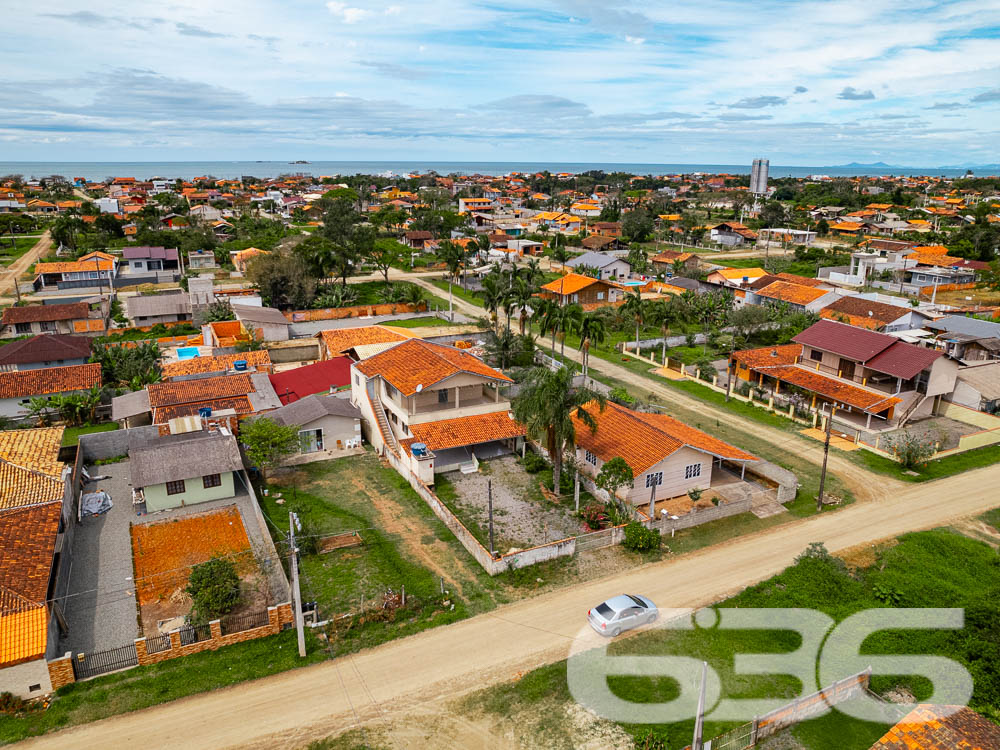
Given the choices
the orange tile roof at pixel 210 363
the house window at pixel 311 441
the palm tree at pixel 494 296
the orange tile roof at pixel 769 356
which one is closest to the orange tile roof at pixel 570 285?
the palm tree at pixel 494 296

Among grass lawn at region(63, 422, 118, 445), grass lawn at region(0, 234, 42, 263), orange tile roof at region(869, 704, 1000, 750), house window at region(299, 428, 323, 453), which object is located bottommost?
grass lawn at region(63, 422, 118, 445)

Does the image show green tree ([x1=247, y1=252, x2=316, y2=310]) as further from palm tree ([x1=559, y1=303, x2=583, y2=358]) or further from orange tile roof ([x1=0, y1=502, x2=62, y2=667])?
orange tile roof ([x1=0, y1=502, x2=62, y2=667])

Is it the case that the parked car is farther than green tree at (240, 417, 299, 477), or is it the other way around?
green tree at (240, 417, 299, 477)

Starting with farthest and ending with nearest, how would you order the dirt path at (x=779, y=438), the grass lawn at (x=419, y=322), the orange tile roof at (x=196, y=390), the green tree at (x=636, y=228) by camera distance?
the green tree at (x=636, y=228) < the grass lawn at (x=419, y=322) < the orange tile roof at (x=196, y=390) < the dirt path at (x=779, y=438)

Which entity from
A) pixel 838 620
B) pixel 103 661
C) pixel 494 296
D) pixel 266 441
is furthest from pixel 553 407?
pixel 494 296

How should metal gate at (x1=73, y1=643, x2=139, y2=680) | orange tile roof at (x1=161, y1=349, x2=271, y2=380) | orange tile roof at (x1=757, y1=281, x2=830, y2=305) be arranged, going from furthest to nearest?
orange tile roof at (x1=757, y1=281, x2=830, y2=305)
orange tile roof at (x1=161, y1=349, x2=271, y2=380)
metal gate at (x1=73, y1=643, x2=139, y2=680)

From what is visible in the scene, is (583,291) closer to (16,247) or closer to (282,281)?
(282,281)

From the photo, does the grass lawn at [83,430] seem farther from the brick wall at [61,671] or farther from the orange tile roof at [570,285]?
the orange tile roof at [570,285]

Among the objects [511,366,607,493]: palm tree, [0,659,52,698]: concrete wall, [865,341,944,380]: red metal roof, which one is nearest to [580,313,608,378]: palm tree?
[511,366,607,493]: palm tree
